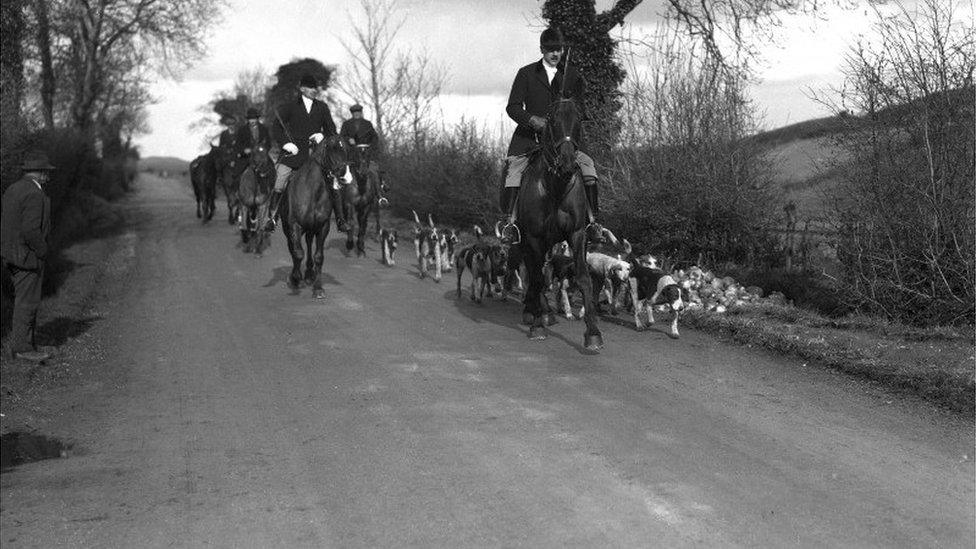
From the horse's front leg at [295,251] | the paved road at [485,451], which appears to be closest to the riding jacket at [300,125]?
the horse's front leg at [295,251]

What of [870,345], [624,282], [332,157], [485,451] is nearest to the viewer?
[485,451]

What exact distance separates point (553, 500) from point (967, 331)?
6186mm

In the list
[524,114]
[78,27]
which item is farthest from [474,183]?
[78,27]

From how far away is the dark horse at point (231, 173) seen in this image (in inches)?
956

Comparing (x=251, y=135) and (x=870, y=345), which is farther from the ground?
(x=251, y=135)

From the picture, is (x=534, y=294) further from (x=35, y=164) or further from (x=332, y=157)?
(x=35, y=164)

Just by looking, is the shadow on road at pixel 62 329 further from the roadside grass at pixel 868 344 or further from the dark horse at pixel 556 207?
the roadside grass at pixel 868 344

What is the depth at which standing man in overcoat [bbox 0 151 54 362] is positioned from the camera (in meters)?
11.5

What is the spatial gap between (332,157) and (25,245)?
4.47 m

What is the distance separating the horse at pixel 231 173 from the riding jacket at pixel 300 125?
27.8 feet

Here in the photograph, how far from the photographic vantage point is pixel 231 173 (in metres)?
25.2

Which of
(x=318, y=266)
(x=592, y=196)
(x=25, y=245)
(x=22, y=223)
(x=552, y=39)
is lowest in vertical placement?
(x=318, y=266)

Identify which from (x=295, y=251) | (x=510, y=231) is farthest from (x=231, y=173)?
(x=510, y=231)

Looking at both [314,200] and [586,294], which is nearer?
[586,294]
